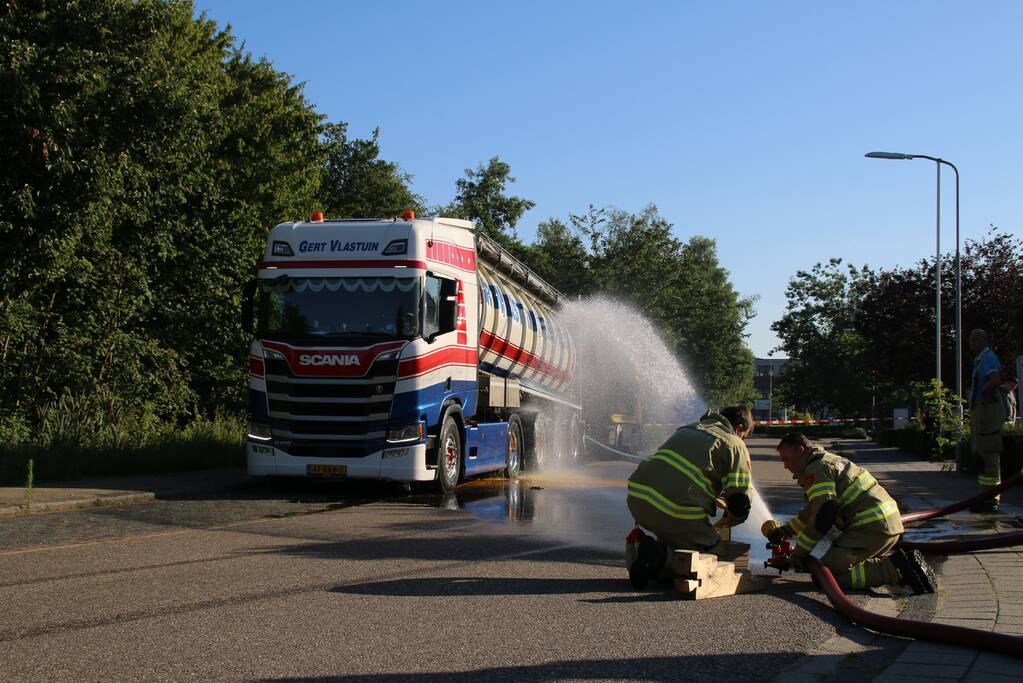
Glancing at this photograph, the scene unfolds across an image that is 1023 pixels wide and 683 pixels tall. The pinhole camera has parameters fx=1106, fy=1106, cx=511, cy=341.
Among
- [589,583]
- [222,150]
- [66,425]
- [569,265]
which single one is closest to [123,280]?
[66,425]

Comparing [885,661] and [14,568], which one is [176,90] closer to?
[14,568]

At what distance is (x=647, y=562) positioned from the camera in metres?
7.41

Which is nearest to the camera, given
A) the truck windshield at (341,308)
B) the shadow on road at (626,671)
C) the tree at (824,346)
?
the shadow on road at (626,671)

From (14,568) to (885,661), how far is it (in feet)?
20.1

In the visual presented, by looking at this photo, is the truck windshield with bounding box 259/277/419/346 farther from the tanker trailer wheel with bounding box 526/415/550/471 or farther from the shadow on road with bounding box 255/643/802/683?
the shadow on road with bounding box 255/643/802/683

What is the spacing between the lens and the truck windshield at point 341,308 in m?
14.2

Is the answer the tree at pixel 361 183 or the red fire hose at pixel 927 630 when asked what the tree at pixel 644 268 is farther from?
the red fire hose at pixel 927 630

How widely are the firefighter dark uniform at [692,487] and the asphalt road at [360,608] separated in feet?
1.70

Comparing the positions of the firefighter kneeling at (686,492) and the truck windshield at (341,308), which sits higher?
the truck windshield at (341,308)

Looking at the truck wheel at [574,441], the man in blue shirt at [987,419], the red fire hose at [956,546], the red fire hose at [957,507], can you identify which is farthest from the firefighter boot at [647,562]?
the truck wheel at [574,441]

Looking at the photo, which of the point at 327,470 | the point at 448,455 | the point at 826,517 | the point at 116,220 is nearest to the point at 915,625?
the point at 826,517

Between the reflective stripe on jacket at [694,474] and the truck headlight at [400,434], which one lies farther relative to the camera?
the truck headlight at [400,434]

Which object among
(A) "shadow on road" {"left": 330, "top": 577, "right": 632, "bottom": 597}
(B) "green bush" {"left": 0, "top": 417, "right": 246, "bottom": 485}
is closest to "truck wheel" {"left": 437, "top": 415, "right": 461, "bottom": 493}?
(B) "green bush" {"left": 0, "top": 417, "right": 246, "bottom": 485}

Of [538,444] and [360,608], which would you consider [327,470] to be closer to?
[538,444]
